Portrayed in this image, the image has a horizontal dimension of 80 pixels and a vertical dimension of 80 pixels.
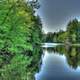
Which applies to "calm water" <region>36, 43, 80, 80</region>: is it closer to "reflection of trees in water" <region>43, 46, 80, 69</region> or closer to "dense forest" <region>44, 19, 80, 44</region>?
"reflection of trees in water" <region>43, 46, 80, 69</region>

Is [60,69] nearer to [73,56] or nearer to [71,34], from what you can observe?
[73,56]

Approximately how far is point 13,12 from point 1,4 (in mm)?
1020

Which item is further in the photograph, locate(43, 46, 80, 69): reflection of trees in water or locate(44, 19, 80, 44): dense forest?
locate(44, 19, 80, 44): dense forest

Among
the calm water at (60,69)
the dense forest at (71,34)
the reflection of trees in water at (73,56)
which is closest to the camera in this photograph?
the calm water at (60,69)

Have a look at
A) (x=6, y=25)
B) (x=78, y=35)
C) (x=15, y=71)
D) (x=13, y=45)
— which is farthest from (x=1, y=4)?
(x=78, y=35)

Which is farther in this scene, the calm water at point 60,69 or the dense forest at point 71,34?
the dense forest at point 71,34

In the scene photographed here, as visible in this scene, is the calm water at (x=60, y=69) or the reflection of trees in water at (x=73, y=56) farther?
the reflection of trees in water at (x=73, y=56)

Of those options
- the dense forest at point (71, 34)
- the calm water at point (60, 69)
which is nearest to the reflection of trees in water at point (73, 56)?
the calm water at point (60, 69)

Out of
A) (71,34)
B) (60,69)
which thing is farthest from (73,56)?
(71,34)

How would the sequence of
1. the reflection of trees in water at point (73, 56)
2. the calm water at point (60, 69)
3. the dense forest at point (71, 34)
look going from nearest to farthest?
1. the calm water at point (60, 69)
2. the reflection of trees in water at point (73, 56)
3. the dense forest at point (71, 34)

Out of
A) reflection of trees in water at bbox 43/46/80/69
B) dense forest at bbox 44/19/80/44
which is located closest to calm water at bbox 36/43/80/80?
reflection of trees in water at bbox 43/46/80/69

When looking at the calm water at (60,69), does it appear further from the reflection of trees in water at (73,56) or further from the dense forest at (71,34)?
the dense forest at (71,34)

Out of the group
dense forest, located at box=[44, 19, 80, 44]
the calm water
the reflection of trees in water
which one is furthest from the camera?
dense forest, located at box=[44, 19, 80, 44]

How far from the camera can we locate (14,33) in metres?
16.2
